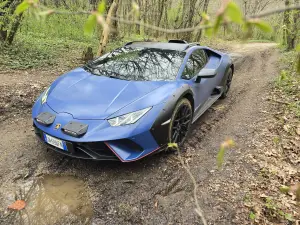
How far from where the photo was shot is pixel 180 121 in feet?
11.5

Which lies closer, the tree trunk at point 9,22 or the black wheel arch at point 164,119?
the black wheel arch at point 164,119

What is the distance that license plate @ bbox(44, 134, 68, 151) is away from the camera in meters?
2.83

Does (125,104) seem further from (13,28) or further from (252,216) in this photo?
(13,28)

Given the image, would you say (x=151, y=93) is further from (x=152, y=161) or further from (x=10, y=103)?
(x=10, y=103)

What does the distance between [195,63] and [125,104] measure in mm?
1710

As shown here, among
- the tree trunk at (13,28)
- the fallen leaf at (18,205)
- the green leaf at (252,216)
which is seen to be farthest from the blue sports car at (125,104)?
the tree trunk at (13,28)

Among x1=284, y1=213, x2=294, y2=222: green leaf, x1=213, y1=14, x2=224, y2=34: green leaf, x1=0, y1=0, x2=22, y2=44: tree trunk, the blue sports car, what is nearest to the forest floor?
x1=284, y1=213, x2=294, y2=222: green leaf

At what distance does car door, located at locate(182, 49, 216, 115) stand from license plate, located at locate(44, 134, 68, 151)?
1.81 metres

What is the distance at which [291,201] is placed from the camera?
2979 mm

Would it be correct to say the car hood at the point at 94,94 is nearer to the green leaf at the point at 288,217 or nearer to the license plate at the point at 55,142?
the license plate at the point at 55,142

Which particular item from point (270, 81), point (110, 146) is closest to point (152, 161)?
point (110, 146)

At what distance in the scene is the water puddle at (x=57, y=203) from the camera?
96.0 inches

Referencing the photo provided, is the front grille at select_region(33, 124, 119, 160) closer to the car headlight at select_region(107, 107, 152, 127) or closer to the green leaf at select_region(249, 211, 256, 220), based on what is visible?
the car headlight at select_region(107, 107, 152, 127)

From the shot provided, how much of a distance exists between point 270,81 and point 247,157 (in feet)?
12.8
